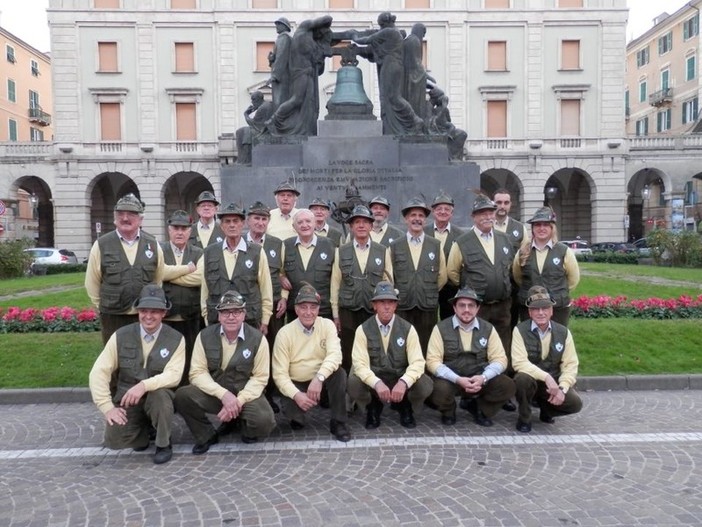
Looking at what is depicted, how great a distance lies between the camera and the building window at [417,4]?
41.0 m

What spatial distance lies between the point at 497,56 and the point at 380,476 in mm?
41228

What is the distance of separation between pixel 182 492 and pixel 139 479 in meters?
0.54

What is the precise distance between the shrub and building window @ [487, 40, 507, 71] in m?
32.2

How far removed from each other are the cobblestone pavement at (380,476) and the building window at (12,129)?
52.2 m

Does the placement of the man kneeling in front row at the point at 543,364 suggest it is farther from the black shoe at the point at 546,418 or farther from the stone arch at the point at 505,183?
the stone arch at the point at 505,183

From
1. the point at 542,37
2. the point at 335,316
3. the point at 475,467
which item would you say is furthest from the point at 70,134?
the point at 475,467

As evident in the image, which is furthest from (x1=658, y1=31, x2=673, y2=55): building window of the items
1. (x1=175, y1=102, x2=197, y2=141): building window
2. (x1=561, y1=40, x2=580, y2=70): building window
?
(x1=175, y1=102, x2=197, y2=141): building window

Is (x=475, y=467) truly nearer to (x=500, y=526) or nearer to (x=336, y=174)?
(x=500, y=526)

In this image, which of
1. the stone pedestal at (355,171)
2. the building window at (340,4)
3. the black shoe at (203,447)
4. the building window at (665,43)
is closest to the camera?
the black shoe at (203,447)

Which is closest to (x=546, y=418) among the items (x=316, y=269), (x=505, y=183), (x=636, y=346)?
(x=316, y=269)

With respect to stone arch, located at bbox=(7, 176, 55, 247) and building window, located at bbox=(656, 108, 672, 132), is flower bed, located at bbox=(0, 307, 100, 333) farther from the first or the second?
building window, located at bbox=(656, 108, 672, 132)

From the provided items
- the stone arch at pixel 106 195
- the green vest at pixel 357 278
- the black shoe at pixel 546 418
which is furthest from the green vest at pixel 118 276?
the stone arch at pixel 106 195

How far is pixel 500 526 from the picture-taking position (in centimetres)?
421

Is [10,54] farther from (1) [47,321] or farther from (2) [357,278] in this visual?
(2) [357,278]
